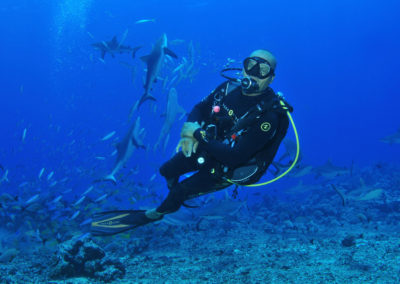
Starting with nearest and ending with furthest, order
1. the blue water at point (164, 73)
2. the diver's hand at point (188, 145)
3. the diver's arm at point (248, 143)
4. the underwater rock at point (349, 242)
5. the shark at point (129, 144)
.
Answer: the diver's arm at point (248, 143) < the diver's hand at point (188, 145) < the shark at point (129, 144) < the underwater rock at point (349, 242) < the blue water at point (164, 73)

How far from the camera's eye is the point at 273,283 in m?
4.61

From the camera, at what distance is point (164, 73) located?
101ft

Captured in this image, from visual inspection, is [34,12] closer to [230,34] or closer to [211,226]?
[230,34]

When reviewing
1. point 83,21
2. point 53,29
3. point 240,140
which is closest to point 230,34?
point 83,21

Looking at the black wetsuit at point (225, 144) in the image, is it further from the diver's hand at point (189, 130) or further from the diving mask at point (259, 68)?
the diving mask at point (259, 68)

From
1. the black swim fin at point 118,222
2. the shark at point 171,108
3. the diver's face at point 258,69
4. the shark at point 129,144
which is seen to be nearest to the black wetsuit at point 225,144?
the diver's face at point 258,69

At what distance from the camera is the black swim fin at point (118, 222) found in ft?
13.9

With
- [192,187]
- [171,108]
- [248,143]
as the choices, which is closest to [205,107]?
[192,187]

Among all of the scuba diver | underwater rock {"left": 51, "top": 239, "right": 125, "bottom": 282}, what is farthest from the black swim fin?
underwater rock {"left": 51, "top": 239, "right": 125, "bottom": 282}

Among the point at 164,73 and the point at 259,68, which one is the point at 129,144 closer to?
the point at 259,68

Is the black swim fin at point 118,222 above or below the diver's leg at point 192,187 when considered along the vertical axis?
below

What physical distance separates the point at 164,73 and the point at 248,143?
2908cm

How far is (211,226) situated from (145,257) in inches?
127

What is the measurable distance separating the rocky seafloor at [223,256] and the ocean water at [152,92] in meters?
0.17
